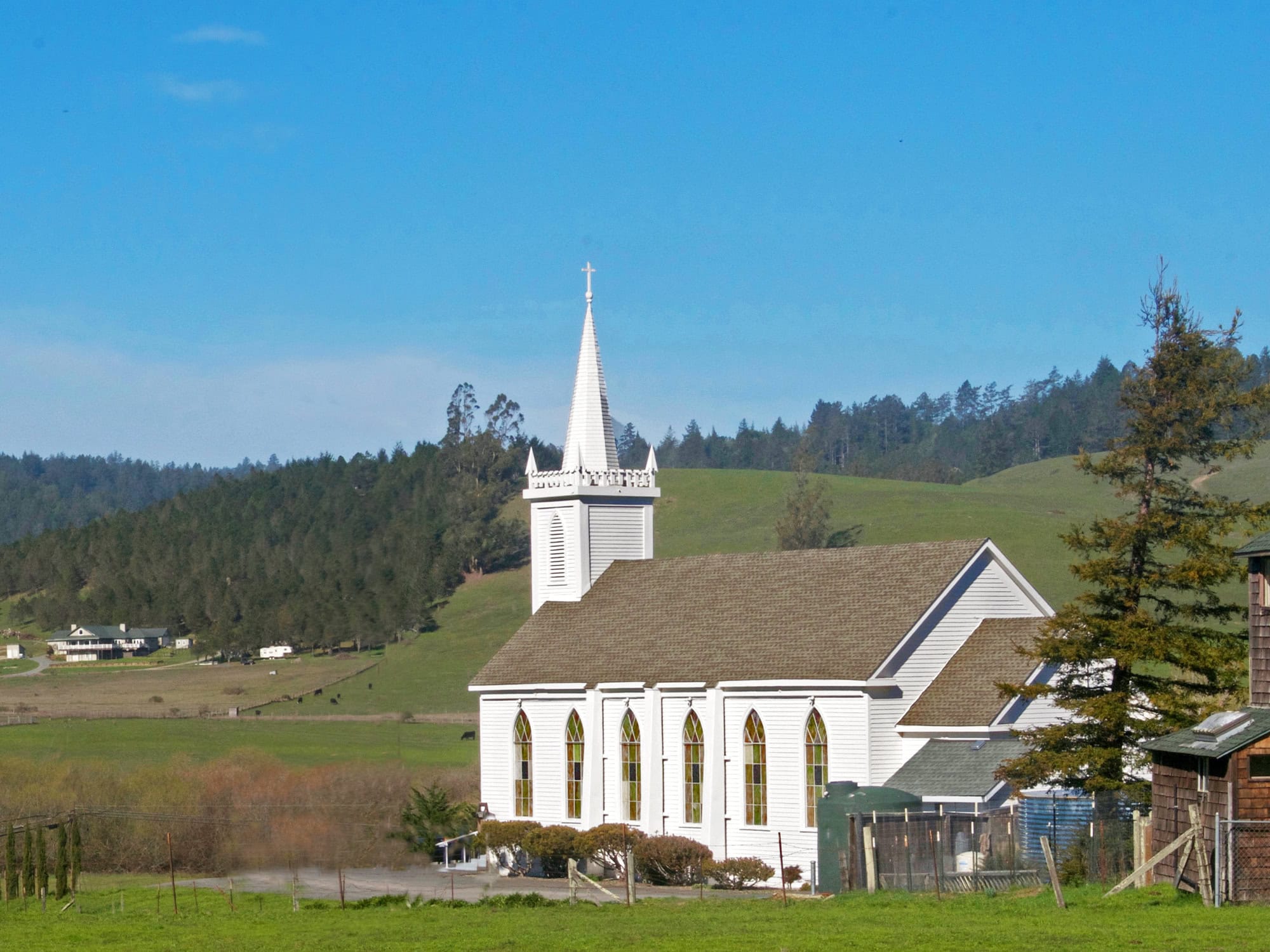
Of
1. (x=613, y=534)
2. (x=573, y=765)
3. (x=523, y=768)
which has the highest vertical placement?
(x=613, y=534)

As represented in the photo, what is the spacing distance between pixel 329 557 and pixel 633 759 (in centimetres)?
13906

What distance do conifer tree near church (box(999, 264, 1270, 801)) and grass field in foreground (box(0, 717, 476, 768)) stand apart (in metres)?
36.5

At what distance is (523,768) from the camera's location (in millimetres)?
49719

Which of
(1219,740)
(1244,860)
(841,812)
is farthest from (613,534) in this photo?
(1244,860)

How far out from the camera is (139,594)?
178625mm

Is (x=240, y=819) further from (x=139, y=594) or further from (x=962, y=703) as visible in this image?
(x=139, y=594)

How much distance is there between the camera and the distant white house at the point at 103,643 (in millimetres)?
160875

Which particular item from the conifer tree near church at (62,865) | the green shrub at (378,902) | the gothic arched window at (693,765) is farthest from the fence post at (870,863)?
the conifer tree near church at (62,865)

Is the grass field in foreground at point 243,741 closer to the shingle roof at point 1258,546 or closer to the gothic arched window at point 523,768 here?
the gothic arched window at point 523,768

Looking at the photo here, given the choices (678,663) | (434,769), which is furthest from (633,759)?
(434,769)

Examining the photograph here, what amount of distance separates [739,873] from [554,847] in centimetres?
621

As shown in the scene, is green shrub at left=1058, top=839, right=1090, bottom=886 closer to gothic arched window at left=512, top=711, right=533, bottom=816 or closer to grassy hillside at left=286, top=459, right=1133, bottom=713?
gothic arched window at left=512, top=711, right=533, bottom=816

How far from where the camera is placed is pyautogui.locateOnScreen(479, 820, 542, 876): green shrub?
47.2m

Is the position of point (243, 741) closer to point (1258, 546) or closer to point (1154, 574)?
point (1154, 574)
